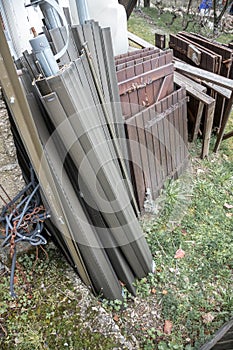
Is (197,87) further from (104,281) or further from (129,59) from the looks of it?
(104,281)

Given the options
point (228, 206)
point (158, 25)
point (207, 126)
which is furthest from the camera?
point (158, 25)

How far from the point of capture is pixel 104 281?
6.21ft

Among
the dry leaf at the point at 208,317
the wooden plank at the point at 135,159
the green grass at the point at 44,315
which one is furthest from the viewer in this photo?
the wooden plank at the point at 135,159

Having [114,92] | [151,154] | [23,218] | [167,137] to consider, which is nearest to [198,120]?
[167,137]

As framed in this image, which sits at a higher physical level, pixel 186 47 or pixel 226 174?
pixel 186 47

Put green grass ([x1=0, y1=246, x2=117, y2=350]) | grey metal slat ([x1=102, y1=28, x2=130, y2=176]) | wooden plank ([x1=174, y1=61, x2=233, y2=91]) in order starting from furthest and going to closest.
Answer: wooden plank ([x1=174, y1=61, x2=233, y2=91]) < grey metal slat ([x1=102, y1=28, x2=130, y2=176]) < green grass ([x1=0, y1=246, x2=117, y2=350])

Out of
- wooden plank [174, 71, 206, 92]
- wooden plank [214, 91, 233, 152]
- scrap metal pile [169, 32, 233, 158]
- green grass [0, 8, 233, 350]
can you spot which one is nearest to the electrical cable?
green grass [0, 8, 233, 350]

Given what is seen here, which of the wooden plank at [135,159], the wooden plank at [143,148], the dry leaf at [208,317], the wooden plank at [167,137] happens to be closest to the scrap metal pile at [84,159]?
the wooden plank at [135,159]

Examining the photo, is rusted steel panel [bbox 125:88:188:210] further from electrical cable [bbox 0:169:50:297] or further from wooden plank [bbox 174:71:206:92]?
electrical cable [bbox 0:169:50:297]

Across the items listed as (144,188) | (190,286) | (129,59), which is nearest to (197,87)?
(129,59)

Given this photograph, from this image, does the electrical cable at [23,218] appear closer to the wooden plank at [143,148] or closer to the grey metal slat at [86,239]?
the grey metal slat at [86,239]

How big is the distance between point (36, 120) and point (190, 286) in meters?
1.82

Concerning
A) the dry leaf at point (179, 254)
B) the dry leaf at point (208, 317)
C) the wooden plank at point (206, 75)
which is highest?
the wooden plank at point (206, 75)

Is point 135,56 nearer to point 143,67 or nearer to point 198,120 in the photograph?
point 143,67
